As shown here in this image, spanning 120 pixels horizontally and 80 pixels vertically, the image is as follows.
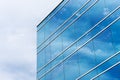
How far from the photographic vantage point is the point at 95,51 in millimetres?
23969

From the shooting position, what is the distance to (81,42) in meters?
26.2

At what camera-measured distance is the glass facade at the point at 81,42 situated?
22.8 meters

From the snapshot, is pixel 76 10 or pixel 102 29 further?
pixel 76 10

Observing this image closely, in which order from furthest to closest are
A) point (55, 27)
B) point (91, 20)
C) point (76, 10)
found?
point (55, 27) < point (76, 10) < point (91, 20)

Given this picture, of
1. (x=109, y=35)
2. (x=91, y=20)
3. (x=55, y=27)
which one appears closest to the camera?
(x=109, y=35)

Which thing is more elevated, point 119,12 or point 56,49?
point 56,49

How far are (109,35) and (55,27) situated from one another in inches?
344

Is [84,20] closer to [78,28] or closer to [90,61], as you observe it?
[78,28]

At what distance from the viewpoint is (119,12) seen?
915 inches

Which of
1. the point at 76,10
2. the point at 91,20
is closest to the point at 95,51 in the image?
the point at 91,20

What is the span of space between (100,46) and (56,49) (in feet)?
21.9

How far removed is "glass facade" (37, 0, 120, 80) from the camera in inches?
896

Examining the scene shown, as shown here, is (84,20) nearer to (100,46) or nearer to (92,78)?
(100,46)

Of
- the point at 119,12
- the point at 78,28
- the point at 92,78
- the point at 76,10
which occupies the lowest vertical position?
the point at 92,78
